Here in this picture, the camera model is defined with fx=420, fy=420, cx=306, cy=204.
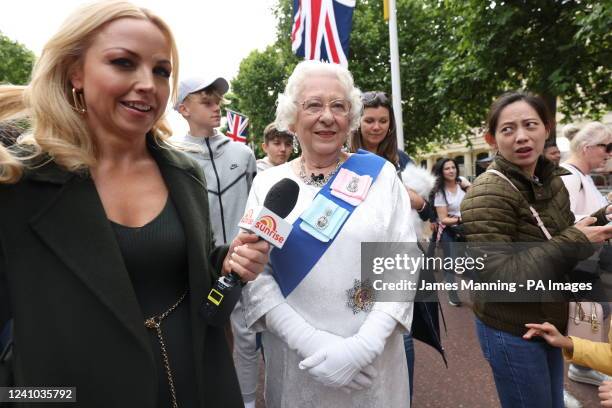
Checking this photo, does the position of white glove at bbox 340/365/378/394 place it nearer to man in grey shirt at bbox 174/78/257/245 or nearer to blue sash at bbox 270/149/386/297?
blue sash at bbox 270/149/386/297

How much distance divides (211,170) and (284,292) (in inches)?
61.1

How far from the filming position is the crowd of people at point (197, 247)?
1140 mm

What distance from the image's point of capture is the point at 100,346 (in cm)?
115

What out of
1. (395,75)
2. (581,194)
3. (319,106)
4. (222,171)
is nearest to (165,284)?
(319,106)

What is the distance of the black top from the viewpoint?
1.28 m

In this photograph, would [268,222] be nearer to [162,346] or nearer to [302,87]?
[162,346]

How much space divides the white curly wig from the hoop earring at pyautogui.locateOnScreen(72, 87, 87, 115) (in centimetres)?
88

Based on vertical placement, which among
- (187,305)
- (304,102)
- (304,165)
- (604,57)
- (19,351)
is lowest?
(19,351)

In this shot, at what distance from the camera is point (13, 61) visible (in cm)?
2773

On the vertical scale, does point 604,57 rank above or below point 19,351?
above

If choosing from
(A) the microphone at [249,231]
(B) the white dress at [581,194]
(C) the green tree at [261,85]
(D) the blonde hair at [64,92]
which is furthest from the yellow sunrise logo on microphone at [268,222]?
(C) the green tree at [261,85]

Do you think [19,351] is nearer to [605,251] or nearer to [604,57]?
[605,251]

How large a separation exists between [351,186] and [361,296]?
0.48 m

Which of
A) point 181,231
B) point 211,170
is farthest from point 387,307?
point 211,170
